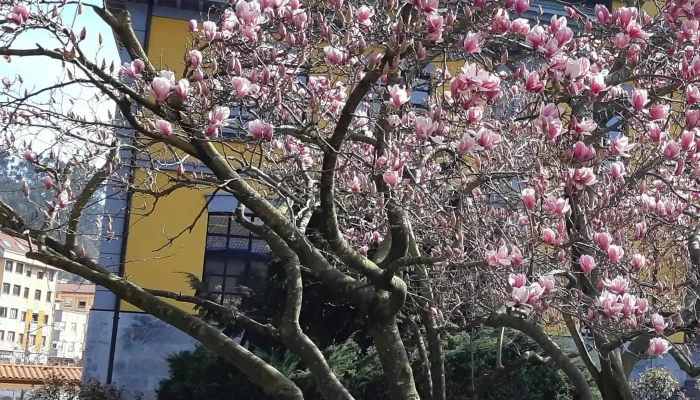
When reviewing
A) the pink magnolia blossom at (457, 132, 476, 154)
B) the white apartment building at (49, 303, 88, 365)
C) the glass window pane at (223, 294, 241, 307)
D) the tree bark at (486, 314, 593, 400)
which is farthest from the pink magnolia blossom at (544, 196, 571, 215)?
the white apartment building at (49, 303, 88, 365)

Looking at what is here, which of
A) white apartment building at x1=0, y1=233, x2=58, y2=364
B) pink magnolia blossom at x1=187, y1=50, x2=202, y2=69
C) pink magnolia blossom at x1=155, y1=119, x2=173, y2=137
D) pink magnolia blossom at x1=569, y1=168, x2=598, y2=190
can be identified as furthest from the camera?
white apartment building at x1=0, y1=233, x2=58, y2=364

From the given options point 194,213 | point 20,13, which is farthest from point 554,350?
point 194,213

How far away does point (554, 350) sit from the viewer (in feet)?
15.2

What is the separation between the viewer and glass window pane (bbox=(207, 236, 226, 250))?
11.8 metres

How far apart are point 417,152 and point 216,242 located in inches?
324

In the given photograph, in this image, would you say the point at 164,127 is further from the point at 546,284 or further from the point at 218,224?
the point at 218,224

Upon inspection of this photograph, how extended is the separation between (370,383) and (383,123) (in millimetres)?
4051

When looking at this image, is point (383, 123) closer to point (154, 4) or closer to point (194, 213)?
point (194, 213)

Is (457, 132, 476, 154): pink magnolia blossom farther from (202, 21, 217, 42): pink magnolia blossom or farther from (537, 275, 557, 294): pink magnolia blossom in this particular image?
(202, 21, 217, 42): pink magnolia blossom

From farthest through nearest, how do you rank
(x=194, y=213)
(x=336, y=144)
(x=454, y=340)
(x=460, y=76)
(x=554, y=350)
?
(x=194, y=213), (x=454, y=340), (x=554, y=350), (x=336, y=144), (x=460, y=76)

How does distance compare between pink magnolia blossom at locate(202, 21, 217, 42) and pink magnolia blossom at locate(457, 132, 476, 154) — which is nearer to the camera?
pink magnolia blossom at locate(457, 132, 476, 154)

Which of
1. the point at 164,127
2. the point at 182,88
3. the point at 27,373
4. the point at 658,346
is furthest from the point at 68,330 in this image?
the point at 658,346

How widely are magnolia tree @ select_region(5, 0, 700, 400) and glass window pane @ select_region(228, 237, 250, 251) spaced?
6997 mm

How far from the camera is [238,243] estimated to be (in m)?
12.0
